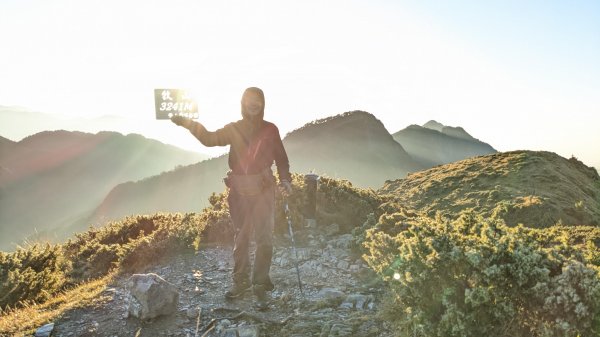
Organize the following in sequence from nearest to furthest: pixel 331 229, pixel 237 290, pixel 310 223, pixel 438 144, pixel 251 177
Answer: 1. pixel 251 177
2. pixel 237 290
3. pixel 331 229
4. pixel 310 223
5. pixel 438 144

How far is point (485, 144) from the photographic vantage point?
6526 inches

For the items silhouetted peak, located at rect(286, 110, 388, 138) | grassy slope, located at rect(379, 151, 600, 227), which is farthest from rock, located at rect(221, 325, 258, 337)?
silhouetted peak, located at rect(286, 110, 388, 138)

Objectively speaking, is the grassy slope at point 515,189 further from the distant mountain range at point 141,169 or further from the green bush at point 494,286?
the distant mountain range at point 141,169

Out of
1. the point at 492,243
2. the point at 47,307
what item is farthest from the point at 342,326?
the point at 47,307

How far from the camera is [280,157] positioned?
671 cm

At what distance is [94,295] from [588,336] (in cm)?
679

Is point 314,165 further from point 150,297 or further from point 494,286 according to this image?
point 494,286

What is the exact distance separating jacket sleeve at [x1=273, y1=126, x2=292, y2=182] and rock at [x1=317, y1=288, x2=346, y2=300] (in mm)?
2009

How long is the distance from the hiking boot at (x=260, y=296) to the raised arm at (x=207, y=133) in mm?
2346

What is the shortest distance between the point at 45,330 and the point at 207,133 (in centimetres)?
346

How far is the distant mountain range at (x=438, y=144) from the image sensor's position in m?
135

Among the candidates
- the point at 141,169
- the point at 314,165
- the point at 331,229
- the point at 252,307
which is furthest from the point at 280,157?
the point at 141,169

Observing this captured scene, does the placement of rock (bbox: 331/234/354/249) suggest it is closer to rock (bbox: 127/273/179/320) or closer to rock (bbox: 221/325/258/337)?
rock (bbox: 221/325/258/337)

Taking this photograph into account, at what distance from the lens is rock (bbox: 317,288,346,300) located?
6.78m
